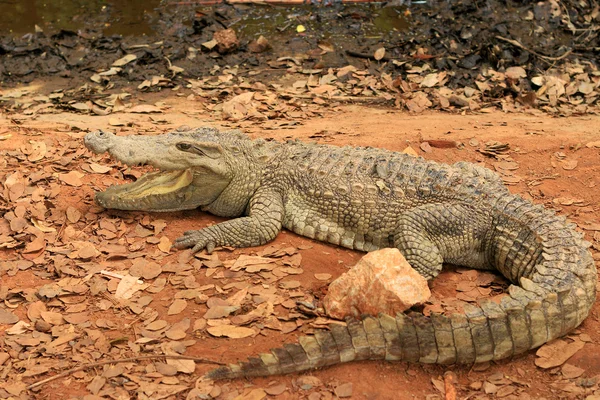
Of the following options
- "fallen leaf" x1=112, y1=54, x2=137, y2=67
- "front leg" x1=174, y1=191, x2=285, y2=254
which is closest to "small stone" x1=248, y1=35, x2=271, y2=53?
"fallen leaf" x1=112, y1=54, x2=137, y2=67

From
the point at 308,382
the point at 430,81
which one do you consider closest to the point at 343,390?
the point at 308,382

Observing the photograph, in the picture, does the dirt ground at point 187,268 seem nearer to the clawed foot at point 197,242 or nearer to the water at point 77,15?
the clawed foot at point 197,242

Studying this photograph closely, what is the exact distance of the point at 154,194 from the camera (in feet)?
15.6

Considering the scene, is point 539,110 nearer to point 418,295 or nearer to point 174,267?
point 418,295

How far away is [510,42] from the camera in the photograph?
27.7ft

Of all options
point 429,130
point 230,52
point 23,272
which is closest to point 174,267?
point 23,272

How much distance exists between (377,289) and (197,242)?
4.67 feet

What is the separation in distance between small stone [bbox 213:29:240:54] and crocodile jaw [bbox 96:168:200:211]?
384 cm

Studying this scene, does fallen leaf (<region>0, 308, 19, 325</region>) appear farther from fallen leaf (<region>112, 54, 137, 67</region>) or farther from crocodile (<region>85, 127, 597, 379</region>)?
fallen leaf (<region>112, 54, 137, 67</region>)

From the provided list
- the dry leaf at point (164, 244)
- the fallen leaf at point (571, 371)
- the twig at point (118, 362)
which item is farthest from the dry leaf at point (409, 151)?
the twig at point (118, 362)

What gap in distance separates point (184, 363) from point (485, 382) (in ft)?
5.13

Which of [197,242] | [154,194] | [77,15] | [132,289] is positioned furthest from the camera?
[77,15]

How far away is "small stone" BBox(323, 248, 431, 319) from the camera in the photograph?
3.67m

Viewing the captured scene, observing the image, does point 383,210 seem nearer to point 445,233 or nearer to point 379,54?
point 445,233
